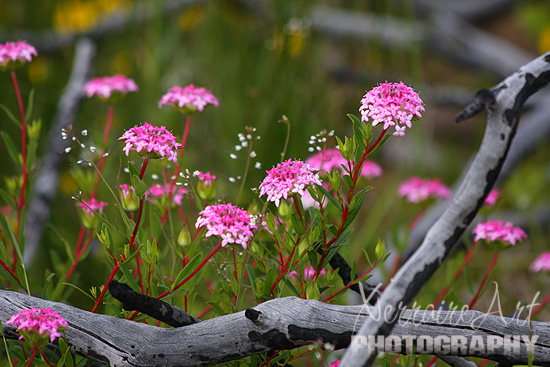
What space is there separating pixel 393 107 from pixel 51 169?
1.14m

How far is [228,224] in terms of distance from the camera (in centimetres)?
62

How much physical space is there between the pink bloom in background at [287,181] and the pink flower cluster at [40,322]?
0.26 metres

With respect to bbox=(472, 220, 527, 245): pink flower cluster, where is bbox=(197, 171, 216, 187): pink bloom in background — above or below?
below

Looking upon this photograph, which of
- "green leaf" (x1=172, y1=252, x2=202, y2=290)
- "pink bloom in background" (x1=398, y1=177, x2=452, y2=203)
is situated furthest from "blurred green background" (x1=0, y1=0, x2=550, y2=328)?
"green leaf" (x1=172, y1=252, x2=202, y2=290)

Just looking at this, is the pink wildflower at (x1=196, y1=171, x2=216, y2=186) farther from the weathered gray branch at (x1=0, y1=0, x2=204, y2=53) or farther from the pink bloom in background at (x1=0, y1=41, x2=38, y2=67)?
the weathered gray branch at (x1=0, y1=0, x2=204, y2=53)

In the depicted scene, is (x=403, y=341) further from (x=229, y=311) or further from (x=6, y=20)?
(x=6, y=20)

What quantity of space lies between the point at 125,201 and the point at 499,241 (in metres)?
0.58

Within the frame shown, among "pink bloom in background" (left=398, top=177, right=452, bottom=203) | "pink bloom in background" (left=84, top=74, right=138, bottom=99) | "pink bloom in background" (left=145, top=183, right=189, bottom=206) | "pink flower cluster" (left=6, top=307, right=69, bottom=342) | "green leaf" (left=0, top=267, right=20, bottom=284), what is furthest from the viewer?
"pink bloom in background" (left=398, top=177, right=452, bottom=203)

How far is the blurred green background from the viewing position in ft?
5.41

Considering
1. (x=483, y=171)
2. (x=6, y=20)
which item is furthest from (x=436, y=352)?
(x=6, y=20)

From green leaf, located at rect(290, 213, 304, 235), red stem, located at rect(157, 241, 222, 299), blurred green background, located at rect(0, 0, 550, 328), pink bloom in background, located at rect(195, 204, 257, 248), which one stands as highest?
blurred green background, located at rect(0, 0, 550, 328)

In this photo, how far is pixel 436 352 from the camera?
630 mm

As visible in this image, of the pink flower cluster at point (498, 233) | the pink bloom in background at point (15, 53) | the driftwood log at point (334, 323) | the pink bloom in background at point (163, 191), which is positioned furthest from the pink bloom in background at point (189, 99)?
the pink flower cluster at point (498, 233)

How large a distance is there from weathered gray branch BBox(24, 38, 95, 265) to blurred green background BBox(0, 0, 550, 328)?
0.33ft
